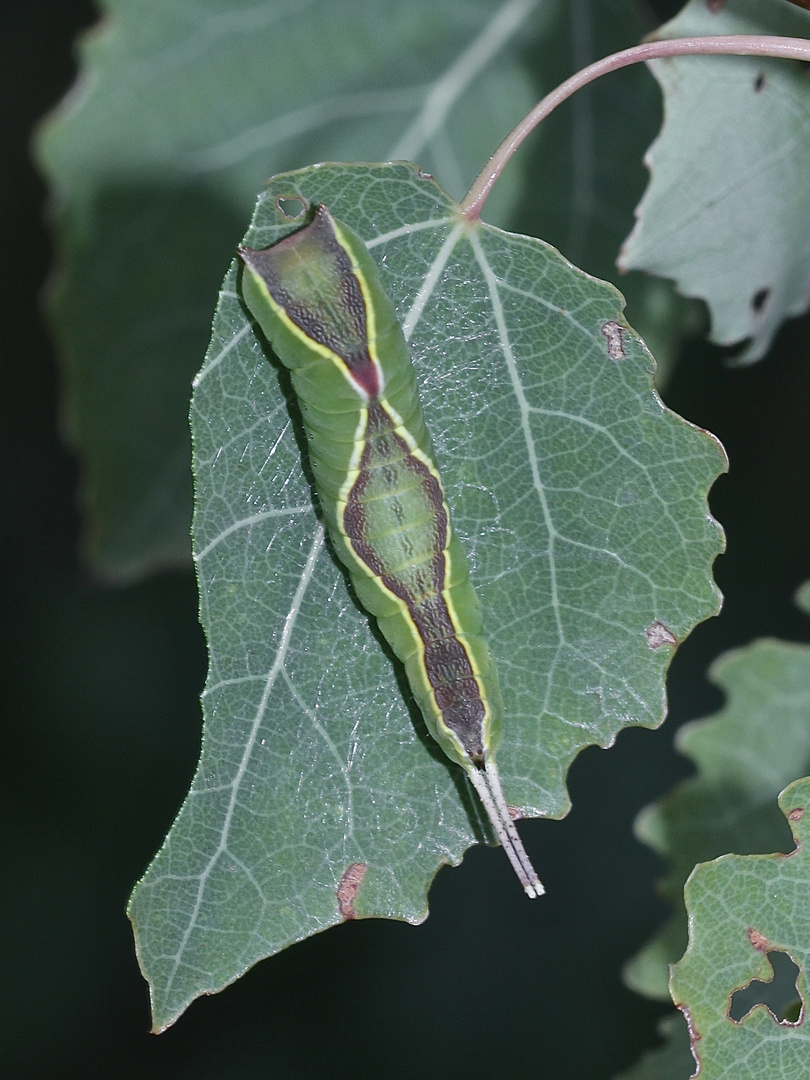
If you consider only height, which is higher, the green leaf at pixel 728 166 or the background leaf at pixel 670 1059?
the green leaf at pixel 728 166

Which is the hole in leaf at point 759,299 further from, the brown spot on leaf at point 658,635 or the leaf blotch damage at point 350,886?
the leaf blotch damage at point 350,886

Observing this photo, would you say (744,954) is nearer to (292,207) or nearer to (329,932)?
(292,207)

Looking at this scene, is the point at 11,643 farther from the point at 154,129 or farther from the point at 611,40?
the point at 611,40

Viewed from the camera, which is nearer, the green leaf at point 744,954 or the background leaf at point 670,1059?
the green leaf at point 744,954

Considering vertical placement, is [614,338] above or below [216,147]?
below

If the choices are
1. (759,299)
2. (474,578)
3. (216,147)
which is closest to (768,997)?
(474,578)

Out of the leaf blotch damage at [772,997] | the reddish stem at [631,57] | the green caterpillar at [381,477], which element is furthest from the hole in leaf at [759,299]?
the leaf blotch damage at [772,997]
